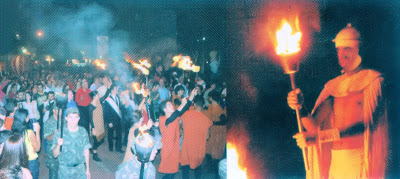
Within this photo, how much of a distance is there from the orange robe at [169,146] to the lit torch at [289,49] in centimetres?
205

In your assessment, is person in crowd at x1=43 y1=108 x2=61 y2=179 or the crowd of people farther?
person in crowd at x1=43 y1=108 x2=61 y2=179

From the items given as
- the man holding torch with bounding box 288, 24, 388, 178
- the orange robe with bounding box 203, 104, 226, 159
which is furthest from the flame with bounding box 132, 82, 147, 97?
the man holding torch with bounding box 288, 24, 388, 178

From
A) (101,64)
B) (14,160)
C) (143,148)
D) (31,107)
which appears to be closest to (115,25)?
(101,64)

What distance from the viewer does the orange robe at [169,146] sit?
6.02 m

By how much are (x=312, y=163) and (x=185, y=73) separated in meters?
7.01

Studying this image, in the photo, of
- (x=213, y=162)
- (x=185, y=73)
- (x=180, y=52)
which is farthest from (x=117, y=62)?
(x=213, y=162)

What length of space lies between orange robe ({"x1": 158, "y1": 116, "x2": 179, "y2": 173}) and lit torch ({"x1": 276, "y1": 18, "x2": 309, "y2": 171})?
80.6 inches

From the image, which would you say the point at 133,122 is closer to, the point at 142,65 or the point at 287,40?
the point at 287,40

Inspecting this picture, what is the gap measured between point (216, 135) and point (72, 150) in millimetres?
2690

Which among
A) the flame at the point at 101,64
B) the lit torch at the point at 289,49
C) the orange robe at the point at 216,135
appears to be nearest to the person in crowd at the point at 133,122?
the orange robe at the point at 216,135

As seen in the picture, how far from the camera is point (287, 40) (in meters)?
5.27

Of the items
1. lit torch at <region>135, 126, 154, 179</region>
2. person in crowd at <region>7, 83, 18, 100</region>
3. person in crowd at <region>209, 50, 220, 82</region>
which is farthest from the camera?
person in crowd at <region>209, 50, 220, 82</region>

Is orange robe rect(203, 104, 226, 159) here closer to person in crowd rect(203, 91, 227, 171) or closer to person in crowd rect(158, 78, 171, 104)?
person in crowd rect(203, 91, 227, 171)

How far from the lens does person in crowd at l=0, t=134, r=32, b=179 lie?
416 cm
